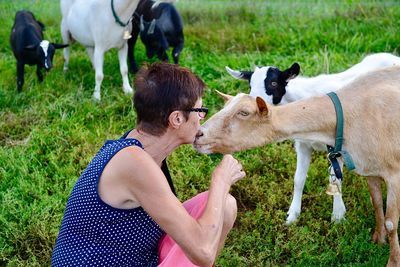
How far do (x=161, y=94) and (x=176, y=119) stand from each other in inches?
5.6

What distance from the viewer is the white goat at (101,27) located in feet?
21.6

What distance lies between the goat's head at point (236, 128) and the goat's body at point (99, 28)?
3.06m

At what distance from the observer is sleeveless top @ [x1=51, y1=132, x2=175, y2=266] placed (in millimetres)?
2904

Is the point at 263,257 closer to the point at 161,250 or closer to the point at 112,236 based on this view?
the point at 161,250

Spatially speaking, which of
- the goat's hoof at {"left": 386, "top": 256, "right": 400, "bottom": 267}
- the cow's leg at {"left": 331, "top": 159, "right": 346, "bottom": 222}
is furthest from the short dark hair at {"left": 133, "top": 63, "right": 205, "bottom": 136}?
the cow's leg at {"left": 331, "top": 159, "right": 346, "bottom": 222}

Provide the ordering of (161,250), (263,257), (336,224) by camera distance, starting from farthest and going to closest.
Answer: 1. (336,224)
2. (263,257)
3. (161,250)

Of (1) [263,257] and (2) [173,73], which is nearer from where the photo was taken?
(2) [173,73]

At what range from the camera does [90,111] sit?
6.32 metres

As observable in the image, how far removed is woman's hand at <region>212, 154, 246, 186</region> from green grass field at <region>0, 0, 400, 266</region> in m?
1.23

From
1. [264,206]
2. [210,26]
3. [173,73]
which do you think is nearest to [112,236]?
[173,73]

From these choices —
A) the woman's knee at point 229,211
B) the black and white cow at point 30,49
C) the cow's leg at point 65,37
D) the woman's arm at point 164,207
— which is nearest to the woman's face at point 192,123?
the woman's arm at point 164,207

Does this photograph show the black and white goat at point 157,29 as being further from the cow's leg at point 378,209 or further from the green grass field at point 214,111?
the cow's leg at point 378,209

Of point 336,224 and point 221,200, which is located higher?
point 221,200

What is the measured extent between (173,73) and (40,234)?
6.79 ft
